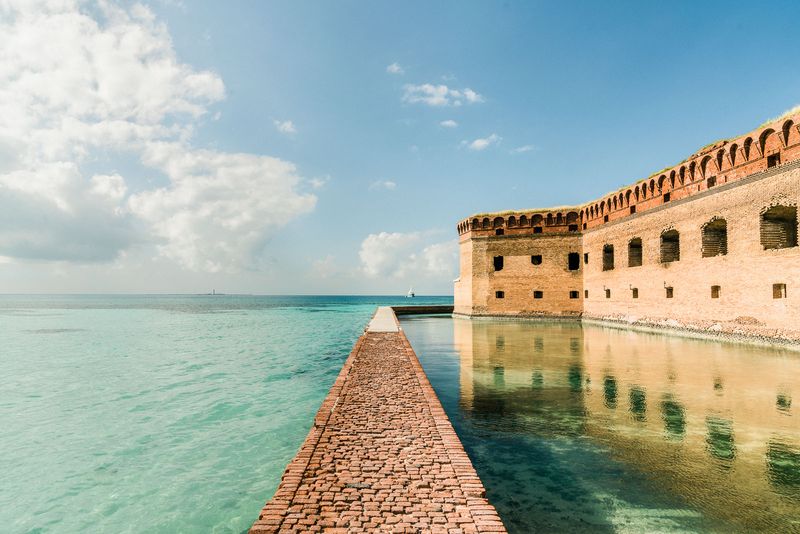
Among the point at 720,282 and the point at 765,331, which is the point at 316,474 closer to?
the point at 765,331

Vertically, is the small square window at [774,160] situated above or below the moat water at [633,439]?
above

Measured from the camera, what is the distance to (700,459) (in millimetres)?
5039

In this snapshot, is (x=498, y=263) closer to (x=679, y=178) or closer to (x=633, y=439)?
(x=679, y=178)

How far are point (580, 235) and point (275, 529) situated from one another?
92.8ft

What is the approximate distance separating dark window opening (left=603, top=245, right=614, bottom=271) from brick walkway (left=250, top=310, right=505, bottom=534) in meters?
22.3

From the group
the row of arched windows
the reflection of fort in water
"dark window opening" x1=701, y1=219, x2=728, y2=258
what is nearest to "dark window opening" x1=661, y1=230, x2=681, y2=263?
the row of arched windows

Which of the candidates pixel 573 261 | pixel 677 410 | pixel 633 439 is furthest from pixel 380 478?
pixel 573 261

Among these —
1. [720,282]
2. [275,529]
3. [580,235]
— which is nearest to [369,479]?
[275,529]

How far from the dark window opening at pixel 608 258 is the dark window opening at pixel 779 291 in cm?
1094

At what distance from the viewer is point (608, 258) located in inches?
992

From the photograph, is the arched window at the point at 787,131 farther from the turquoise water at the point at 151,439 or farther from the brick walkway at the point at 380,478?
the turquoise water at the point at 151,439

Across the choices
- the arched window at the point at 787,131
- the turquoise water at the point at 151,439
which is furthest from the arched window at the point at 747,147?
the turquoise water at the point at 151,439

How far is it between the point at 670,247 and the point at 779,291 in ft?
20.5

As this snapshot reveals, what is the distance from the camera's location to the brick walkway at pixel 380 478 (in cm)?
309
